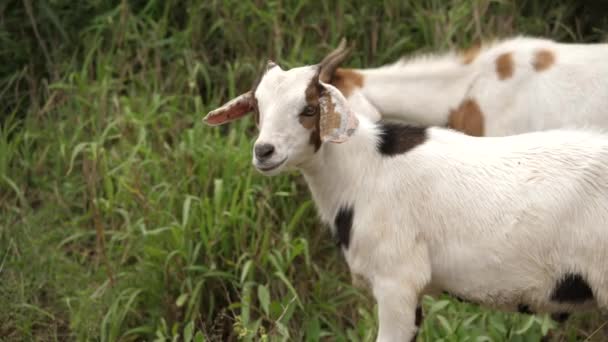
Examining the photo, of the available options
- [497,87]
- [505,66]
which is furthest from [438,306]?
[505,66]

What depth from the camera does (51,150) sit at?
585 cm

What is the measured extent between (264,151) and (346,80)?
165cm

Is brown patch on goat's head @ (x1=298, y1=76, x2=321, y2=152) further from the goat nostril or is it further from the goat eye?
the goat nostril

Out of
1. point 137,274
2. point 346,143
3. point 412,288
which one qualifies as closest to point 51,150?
point 137,274

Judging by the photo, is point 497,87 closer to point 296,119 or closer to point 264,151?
point 296,119

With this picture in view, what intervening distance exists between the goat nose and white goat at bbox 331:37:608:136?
58.8 inches

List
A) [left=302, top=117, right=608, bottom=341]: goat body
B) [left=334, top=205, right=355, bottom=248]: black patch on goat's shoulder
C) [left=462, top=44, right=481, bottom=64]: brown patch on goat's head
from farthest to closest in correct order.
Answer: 1. [left=462, top=44, right=481, bottom=64]: brown patch on goat's head
2. [left=334, top=205, right=355, bottom=248]: black patch on goat's shoulder
3. [left=302, top=117, right=608, bottom=341]: goat body

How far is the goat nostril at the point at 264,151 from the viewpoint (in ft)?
11.6

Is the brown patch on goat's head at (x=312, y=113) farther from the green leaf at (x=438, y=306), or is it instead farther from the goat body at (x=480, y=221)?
the green leaf at (x=438, y=306)

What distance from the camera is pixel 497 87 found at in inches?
202

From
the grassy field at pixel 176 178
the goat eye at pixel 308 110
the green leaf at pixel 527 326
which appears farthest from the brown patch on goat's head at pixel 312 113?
the green leaf at pixel 527 326

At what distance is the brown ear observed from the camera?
440 centimetres

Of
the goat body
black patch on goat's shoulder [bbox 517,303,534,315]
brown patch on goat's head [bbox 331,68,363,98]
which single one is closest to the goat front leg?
the goat body

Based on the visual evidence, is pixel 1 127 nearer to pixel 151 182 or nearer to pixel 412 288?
pixel 151 182
